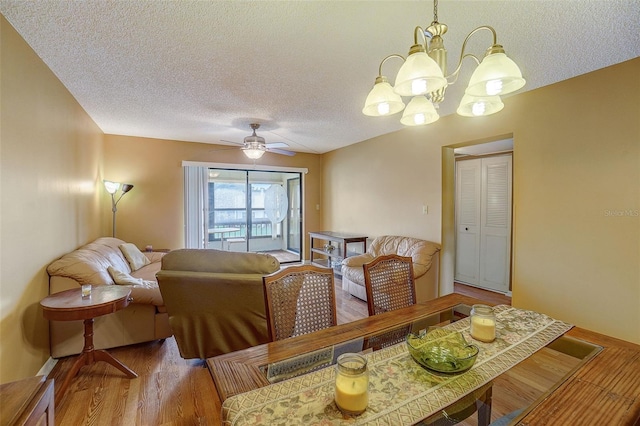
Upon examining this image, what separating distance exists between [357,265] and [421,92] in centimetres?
326

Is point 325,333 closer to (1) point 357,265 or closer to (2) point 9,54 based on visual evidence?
(2) point 9,54

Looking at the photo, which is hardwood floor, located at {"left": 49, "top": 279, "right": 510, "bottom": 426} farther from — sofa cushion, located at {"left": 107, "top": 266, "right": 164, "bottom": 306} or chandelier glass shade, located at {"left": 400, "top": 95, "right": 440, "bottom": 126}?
chandelier glass shade, located at {"left": 400, "top": 95, "right": 440, "bottom": 126}

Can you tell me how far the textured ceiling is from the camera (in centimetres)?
166

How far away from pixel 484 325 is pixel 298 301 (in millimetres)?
903

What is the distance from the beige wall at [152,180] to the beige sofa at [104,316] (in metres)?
2.12

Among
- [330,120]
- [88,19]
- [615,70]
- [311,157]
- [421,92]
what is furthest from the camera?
[311,157]

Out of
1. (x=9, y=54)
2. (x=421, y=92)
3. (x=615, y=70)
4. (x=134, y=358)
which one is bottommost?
(x=134, y=358)

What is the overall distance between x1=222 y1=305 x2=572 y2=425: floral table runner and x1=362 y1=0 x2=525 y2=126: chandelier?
3.67 feet

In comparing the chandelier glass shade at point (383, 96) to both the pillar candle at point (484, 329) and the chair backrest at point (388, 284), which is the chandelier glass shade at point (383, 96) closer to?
the chair backrest at point (388, 284)

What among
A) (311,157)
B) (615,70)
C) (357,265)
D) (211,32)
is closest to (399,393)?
(211,32)

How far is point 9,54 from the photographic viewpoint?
5.90 ft

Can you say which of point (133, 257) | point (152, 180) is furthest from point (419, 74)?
point (152, 180)

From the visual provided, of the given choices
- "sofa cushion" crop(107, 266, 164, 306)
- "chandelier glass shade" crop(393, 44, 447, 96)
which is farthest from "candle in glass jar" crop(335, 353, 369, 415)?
"sofa cushion" crop(107, 266, 164, 306)

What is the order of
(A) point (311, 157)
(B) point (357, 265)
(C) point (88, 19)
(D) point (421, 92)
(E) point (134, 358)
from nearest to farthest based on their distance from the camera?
(D) point (421, 92), (C) point (88, 19), (E) point (134, 358), (B) point (357, 265), (A) point (311, 157)
